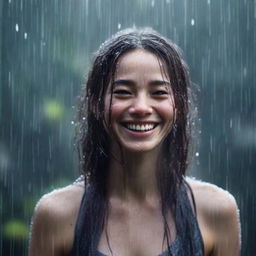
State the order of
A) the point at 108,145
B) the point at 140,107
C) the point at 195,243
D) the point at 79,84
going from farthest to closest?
the point at 79,84 < the point at 108,145 < the point at 195,243 < the point at 140,107

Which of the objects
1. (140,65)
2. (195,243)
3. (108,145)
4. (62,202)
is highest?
(140,65)

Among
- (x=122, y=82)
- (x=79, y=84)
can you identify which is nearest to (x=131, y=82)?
(x=122, y=82)

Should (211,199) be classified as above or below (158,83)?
below

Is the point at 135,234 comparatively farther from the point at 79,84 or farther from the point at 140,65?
the point at 79,84

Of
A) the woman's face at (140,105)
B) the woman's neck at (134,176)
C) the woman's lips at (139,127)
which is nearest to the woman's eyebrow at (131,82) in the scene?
the woman's face at (140,105)

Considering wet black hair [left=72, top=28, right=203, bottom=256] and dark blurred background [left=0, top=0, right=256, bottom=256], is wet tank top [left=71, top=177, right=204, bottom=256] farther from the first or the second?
dark blurred background [left=0, top=0, right=256, bottom=256]

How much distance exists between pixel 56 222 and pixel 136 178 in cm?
31

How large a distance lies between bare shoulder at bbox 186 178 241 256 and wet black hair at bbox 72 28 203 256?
55 mm

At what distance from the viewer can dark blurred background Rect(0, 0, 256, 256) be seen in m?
4.27

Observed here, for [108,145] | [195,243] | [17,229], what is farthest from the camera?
[17,229]

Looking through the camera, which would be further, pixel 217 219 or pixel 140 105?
pixel 217 219

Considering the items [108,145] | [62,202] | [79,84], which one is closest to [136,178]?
[108,145]

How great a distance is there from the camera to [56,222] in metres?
2.41

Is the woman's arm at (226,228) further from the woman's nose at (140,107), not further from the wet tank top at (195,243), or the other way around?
the woman's nose at (140,107)
